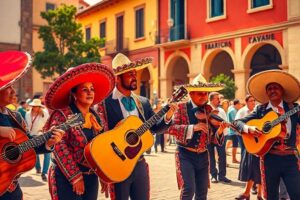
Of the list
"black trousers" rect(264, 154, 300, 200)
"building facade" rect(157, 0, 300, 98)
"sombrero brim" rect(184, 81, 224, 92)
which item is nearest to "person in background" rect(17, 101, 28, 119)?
"sombrero brim" rect(184, 81, 224, 92)

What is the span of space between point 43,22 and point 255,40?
25864mm

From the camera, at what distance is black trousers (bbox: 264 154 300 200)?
4832mm

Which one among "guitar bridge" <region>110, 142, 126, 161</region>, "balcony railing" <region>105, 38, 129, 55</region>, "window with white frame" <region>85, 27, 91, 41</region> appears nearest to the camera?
"guitar bridge" <region>110, 142, 126, 161</region>

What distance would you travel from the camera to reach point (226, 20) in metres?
20.8

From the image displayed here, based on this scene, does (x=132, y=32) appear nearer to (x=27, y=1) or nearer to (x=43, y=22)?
(x=27, y=1)

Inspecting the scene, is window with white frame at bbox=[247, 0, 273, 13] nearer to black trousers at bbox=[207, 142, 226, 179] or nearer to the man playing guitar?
black trousers at bbox=[207, 142, 226, 179]

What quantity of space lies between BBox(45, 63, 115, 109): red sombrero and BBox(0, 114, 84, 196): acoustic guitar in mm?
319

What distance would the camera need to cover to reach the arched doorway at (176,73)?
24641 mm

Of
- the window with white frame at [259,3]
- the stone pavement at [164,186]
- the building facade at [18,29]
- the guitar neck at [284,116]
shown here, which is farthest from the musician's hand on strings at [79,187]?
the building facade at [18,29]

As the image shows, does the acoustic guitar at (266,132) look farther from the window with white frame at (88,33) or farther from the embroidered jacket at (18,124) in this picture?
the window with white frame at (88,33)

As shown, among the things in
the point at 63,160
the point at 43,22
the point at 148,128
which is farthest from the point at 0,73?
the point at 43,22

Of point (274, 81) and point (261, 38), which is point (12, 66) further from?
point (261, 38)

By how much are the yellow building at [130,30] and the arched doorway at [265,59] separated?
5.87 m

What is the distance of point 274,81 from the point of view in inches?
208
